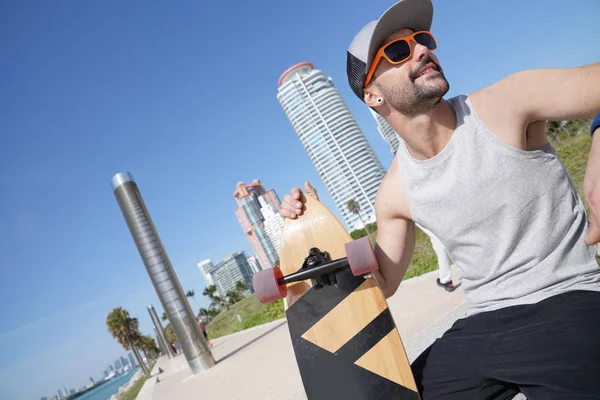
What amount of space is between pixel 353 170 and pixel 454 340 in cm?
10718

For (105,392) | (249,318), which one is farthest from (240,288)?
(249,318)

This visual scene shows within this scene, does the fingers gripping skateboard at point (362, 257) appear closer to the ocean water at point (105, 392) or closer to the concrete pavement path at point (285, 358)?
the concrete pavement path at point (285, 358)

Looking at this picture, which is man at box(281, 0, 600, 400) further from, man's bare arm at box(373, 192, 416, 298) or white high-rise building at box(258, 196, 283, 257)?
white high-rise building at box(258, 196, 283, 257)

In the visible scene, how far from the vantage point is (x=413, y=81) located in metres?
1.76

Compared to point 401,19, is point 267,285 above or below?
below

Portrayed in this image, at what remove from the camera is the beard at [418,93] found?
1.70 metres

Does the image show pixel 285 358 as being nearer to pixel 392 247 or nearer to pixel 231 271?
pixel 392 247

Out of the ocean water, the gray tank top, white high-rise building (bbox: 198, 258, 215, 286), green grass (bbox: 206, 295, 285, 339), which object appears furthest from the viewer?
white high-rise building (bbox: 198, 258, 215, 286)

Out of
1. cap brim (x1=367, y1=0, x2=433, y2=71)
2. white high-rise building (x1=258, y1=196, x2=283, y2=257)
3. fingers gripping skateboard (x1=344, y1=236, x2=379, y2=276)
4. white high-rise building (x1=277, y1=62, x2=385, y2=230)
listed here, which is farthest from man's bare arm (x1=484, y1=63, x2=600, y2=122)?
white high-rise building (x1=258, y1=196, x2=283, y2=257)

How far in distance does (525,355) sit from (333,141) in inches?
4253

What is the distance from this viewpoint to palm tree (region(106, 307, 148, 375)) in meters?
41.9

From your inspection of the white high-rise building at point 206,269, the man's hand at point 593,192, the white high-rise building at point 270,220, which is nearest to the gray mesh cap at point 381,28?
the man's hand at point 593,192

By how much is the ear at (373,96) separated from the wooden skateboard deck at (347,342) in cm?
83

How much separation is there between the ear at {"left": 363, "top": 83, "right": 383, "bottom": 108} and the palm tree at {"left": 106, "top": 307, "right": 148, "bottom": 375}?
144 ft
